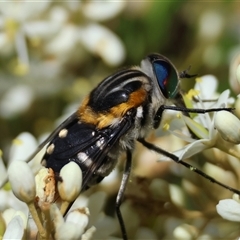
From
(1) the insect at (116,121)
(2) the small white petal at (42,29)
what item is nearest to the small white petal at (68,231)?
(1) the insect at (116,121)

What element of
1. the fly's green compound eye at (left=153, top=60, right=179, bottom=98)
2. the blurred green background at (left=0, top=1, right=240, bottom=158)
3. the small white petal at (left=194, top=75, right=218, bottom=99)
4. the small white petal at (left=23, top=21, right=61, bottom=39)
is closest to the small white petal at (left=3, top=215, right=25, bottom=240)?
the fly's green compound eye at (left=153, top=60, right=179, bottom=98)

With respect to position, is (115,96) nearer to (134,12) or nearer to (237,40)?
(134,12)

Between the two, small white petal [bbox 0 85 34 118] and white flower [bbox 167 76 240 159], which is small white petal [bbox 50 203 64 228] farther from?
small white petal [bbox 0 85 34 118]

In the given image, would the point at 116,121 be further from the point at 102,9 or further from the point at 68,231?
the point at 102,9

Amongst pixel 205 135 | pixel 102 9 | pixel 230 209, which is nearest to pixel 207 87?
pixel 205 135

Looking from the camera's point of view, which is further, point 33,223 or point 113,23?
point 113,23

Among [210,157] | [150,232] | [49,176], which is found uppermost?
[49,176]

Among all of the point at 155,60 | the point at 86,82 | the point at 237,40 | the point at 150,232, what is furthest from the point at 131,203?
the point at 237,40
